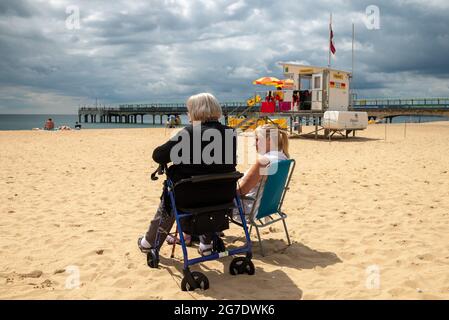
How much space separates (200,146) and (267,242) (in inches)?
67.7

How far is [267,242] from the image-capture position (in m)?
4.56

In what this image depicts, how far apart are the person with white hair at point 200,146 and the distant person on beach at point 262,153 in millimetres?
476

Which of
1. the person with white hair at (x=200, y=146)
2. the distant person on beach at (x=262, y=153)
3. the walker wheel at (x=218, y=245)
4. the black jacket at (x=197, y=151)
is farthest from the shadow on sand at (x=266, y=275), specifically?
the black jacket at (x=197, y=151)

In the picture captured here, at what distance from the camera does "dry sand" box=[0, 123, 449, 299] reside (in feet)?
10.9

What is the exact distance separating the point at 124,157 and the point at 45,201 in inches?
244

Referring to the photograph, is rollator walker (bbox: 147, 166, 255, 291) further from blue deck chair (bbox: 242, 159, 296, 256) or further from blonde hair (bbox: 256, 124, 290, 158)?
blonde hair (bbox: 256, 124, 290, 158)

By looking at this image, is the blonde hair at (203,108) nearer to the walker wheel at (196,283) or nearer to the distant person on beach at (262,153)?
the distant person on beach at (262,153)

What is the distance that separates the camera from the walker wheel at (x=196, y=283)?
10.7 ft

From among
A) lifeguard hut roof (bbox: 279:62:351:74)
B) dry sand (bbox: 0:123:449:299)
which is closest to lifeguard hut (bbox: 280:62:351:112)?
lifeguard hut roof (bbox: 279:62:351:74)

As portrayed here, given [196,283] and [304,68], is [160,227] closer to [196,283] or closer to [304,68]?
[196,283]

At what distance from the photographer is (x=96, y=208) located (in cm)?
598

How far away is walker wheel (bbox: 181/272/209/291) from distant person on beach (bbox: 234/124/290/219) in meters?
0.93

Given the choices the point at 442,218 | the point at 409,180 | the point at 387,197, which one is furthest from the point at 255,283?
the point at 409,180
